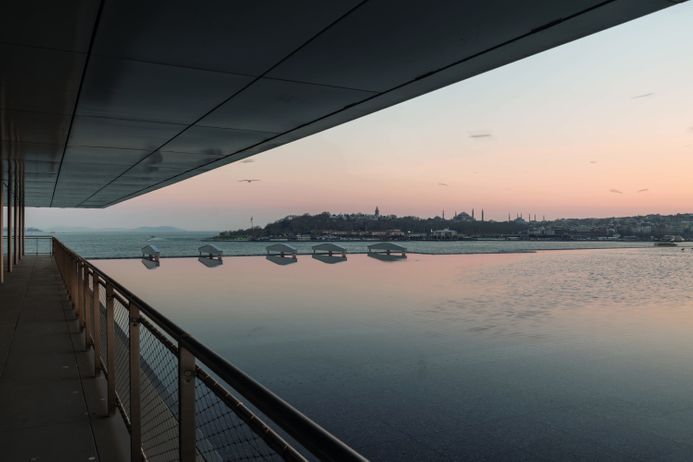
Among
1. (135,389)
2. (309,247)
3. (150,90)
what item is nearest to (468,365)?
(135,389)

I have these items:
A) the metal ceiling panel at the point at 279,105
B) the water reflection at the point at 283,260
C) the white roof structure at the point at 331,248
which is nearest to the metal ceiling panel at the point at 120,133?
the metal ceiling panel at the point at 279,105

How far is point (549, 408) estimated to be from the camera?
5.29 metres

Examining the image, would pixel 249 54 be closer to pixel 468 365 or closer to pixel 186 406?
pixel 186 406

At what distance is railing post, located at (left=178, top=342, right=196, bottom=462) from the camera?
1.65 m

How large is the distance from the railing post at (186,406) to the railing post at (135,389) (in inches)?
39.1

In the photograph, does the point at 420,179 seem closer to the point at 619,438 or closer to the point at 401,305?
the point at 401,305

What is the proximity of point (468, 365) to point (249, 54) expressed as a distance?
17.8 feet

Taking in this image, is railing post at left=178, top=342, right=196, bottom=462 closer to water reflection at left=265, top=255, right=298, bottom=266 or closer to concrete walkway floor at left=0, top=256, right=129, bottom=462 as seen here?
concrete walkway floor at left=0, top=256, right=129, bottom=462

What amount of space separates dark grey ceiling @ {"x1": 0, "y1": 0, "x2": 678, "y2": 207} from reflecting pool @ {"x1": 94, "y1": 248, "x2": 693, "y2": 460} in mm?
3012

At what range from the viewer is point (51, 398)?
367cm

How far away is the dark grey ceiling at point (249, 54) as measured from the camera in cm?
237

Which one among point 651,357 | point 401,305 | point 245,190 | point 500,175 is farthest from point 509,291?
point 245,190

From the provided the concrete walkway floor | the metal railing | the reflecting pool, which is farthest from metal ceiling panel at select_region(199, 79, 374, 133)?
the reflecting pool

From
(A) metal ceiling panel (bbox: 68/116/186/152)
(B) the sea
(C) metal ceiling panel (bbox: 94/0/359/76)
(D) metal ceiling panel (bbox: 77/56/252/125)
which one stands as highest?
(A) metal ceiling panel (bbox: 68/116/186/152)
